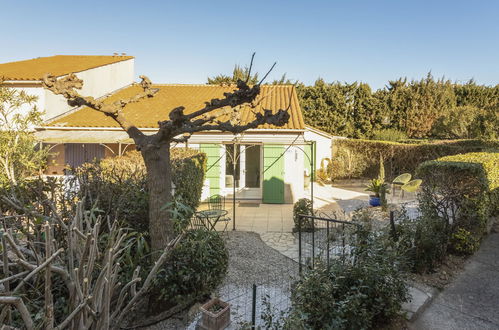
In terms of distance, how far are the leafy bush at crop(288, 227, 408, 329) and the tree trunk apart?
234 centimetres

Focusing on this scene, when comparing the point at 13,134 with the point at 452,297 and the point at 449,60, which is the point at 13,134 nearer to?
the point at 452,297

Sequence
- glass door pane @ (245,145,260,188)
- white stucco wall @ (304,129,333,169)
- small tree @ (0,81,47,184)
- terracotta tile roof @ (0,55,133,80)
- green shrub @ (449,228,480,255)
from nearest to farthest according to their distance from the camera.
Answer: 1. green shrub @ (449,228,480,255)
2. small tree @ (0,81,47,184)
3. glass door pane @ (245,145,260,188)
4. terracotta tile roof @ (0,55,133,80)
5. white stucco wall @ (304,129,333,169)

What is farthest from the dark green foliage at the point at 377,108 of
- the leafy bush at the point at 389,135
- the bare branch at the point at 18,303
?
the bare branch at the point at 18,303

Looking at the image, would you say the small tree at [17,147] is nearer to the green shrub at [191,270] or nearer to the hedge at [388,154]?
the green shrub at [191,270]

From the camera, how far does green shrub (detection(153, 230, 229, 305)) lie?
472 centimetres

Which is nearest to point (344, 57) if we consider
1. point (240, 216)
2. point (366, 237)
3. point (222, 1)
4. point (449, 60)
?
point (449, 60)

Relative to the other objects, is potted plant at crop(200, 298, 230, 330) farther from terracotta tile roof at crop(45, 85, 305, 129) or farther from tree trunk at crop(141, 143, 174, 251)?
terracotta tile roof at crop(45, 85, 305, 129)

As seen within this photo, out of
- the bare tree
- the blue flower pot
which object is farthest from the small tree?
the blue flower pot

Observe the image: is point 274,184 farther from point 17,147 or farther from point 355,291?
point 17,147

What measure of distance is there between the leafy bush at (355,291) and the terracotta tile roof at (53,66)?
58.7ft

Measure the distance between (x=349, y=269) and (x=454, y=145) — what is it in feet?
59.3

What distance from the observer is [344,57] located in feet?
70.0

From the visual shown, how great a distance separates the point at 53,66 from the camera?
2086cm

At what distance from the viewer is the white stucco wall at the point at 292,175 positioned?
14805mm
